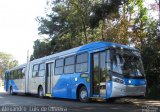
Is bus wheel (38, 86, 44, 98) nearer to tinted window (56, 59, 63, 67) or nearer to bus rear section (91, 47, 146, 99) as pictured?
tinted window (56, 59, 63, 67)

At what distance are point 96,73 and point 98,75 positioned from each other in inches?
8.5

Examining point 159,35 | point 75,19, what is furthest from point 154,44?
point 75,19

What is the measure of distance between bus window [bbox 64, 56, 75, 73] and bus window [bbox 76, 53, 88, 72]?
0.65 meters

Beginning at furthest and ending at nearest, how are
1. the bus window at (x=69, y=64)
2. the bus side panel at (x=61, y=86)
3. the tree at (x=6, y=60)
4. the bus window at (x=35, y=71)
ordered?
1. the tree at (x=6, y=60)
2. the bus window at (x=35, y=71)
3. the bus side panel at (x=61, y=86)
4. the bus window at (x=69, y=64)

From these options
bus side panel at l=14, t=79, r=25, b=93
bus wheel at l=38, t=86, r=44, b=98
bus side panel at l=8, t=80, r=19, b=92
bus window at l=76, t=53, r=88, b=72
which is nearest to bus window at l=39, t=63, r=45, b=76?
bus wheel at l=38, t=86, r=44, b=98

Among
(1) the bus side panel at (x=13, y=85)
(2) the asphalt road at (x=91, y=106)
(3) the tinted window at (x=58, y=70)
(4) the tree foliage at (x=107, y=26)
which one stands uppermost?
(4) the tree foliage at (x=107, y=26)

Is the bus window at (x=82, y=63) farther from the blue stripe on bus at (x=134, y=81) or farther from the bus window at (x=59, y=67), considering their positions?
the blue stripe on bus at (x=134, y=81)

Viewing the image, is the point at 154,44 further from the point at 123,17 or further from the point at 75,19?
the point at 75,19

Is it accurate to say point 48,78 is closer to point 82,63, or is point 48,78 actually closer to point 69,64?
point 69,64

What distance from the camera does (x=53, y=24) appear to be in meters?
44.0

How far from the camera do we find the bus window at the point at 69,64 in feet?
65.9

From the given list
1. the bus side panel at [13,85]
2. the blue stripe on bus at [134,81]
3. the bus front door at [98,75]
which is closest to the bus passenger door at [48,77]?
the bus front door at [98,75]

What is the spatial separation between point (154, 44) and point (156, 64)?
161 centimetres

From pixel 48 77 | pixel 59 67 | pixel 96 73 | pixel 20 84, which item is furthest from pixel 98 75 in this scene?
pixel 20 84
